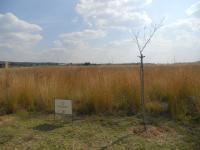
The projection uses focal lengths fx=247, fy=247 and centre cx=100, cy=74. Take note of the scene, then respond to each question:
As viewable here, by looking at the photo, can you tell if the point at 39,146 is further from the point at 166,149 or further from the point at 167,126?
the point at 167,126

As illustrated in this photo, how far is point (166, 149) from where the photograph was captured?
2.94 metres

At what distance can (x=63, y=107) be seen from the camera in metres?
4.12

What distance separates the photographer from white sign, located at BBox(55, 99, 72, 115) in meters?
4.06

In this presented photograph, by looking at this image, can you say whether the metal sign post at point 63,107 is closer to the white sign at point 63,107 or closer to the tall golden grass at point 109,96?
the white sign at point 63,107

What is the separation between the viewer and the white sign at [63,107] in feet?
13.3

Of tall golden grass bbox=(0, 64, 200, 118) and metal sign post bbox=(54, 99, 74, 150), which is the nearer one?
metal sign post bbox=(54, 99, 74, 150)

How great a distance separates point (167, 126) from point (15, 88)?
3483 mm

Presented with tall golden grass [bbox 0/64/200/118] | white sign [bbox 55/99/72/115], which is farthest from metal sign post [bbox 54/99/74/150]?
tall golden grass [bbox 0/64/200/118]

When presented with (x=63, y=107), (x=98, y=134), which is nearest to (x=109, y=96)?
(x=63, y=107)

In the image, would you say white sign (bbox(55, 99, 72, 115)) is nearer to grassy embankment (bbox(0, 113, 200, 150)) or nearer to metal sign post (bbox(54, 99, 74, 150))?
metal sign post (bbox(54, 99, 74, 150))

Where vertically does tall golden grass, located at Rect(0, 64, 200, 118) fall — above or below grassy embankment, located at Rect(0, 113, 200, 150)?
above

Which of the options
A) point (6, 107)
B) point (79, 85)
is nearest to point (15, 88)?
point (6, 107)

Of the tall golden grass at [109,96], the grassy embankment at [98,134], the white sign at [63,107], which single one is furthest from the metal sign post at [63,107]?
the tall golden grass at [109,96]

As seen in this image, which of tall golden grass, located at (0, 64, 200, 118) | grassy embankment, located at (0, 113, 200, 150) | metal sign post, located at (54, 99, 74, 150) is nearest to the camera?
grassy embankment, located at (0, 113, 200, 150)
